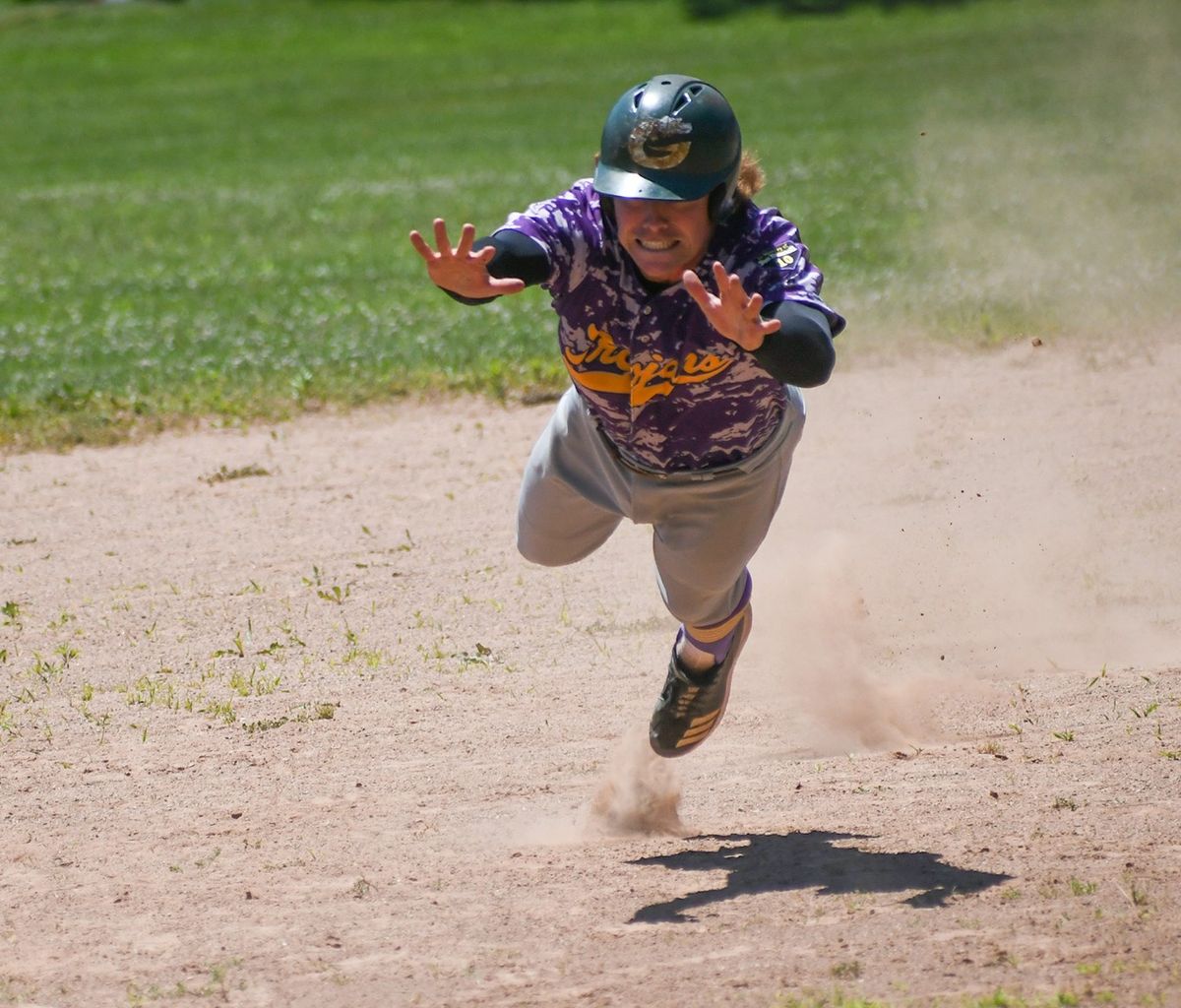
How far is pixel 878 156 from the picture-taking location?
18297 mm

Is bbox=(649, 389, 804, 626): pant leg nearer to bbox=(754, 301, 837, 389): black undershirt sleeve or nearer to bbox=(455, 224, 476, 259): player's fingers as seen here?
bbox=(754, 301, 837, 389): black undershirt sleeve

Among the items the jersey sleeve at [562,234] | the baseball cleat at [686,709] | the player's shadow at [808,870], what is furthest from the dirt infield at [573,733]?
the jersey sleeve at [562,234]

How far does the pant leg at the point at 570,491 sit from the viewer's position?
4477 mm

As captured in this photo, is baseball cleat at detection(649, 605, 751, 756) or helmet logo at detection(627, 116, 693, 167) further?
baseball cleat at detection(649, 605, 751, 756)

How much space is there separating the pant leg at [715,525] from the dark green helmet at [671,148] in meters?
0.77

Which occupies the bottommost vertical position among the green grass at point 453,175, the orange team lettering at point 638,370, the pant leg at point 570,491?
the green grass at point 453,175

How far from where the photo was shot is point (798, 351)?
3.60m

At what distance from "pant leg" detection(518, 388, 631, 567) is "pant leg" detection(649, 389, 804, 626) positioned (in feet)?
0.47

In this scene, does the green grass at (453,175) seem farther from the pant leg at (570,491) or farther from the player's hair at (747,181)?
the player's hair at (747,181)

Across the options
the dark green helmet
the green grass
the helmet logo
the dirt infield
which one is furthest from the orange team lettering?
the green grass

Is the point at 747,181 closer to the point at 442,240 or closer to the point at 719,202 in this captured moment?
the point at 719,202

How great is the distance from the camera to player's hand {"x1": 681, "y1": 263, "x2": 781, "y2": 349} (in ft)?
11.5

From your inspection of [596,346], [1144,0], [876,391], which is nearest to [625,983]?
[596,346]

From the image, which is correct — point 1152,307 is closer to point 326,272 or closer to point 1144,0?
point 326,272
